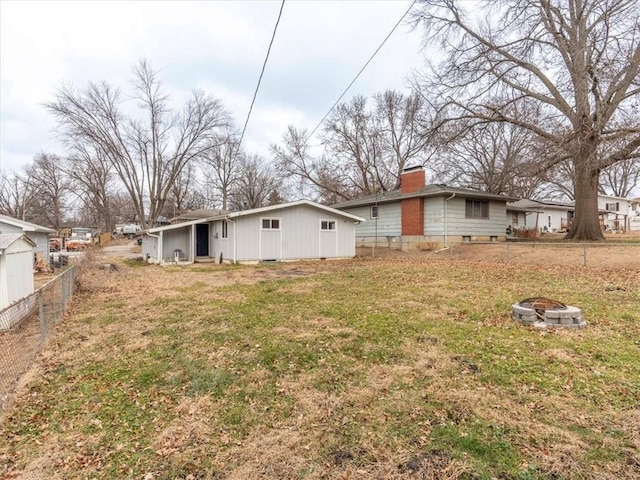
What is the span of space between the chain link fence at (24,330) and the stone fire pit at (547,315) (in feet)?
20.7

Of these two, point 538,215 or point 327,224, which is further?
point 538,215

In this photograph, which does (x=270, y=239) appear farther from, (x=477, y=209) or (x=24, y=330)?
(x=477, y=209)

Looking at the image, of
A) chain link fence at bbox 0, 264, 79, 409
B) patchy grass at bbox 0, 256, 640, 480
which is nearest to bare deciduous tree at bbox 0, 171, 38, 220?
chain link fence at bbox 0, 264, 79, 409

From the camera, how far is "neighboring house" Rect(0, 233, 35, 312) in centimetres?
611

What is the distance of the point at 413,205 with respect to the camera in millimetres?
19188

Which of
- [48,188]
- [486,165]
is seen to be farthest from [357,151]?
Result: [48,188]

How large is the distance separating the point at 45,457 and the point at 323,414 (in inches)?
80.9

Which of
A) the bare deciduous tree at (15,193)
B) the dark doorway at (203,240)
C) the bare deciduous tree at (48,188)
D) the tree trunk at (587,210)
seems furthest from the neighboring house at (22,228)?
the bare deciduous tree at (15,193)

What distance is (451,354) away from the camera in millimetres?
4090

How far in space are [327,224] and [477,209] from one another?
8580 mm

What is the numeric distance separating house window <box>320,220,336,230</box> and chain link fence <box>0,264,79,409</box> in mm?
11746

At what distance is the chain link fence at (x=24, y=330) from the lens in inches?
151

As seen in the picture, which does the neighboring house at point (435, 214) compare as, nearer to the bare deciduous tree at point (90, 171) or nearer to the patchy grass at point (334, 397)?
the patchy grass at point (334, 397)

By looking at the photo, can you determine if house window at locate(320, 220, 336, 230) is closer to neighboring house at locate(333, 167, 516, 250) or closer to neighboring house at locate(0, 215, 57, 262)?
neighboring house at locate(333, 167, 516, 250)
